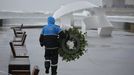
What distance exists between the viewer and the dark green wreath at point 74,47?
1075cm

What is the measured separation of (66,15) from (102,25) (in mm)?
4929

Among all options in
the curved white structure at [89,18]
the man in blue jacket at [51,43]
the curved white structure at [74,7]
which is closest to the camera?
the man in blue jacket at [51,43]

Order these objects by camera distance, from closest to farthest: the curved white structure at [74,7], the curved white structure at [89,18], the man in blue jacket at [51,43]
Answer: the man in blue jacket at [51,43] → the curved white structure at [89,18] → the curved white structure at [74,7]

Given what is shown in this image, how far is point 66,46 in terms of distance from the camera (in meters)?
10.7

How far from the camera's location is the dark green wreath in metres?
10.7

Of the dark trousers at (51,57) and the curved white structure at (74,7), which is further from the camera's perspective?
the curved white structure at (74,7)

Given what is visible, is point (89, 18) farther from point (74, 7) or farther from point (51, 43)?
point (51, 43)

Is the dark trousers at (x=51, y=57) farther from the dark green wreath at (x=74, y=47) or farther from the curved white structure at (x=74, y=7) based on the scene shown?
the curved white structure at (x=74, y=7)

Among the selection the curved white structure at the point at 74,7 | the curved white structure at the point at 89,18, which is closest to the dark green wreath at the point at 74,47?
the curved white structure at the point at 89,18

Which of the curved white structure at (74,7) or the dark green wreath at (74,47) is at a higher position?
the curved white structure at (74,7)

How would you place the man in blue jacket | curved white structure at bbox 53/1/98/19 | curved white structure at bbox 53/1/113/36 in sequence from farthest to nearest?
curved white structure at bbox 53/1/98/19, curved white structure at bbox 53/1/113/36, the man in blue jacket

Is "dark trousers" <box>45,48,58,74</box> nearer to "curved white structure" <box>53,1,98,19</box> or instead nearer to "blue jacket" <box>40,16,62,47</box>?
"blue jacket" <box>40,16,62,47</box>

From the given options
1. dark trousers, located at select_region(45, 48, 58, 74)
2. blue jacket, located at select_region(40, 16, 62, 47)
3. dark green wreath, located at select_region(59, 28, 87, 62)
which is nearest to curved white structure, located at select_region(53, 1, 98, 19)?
dark green wreath, located at select_region(59, 28, 87, 62)

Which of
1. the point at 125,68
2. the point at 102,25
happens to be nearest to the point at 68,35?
the point at 125,68
